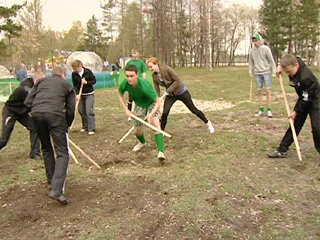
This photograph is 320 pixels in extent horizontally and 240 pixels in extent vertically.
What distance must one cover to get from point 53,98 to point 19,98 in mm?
2003

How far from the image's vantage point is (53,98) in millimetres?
3975

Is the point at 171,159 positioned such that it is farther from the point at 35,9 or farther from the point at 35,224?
the point at 35,9

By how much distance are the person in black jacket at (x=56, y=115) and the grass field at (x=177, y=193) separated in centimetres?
39

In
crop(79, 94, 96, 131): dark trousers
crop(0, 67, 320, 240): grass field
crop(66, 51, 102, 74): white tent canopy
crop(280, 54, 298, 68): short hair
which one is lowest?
crop(0, 67, 320, 240): grass field

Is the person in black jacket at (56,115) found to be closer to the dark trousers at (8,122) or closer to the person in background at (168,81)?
the dark trousers at (8,122)

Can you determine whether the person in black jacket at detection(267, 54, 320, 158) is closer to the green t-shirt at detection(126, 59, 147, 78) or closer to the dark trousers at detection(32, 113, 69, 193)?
the dark trousers at detection(32, 113, 69, 193)

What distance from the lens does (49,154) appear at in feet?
14.3

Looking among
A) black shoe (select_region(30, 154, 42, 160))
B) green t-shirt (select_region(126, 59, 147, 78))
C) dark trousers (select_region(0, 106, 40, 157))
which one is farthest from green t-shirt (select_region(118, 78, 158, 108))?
green t-shirt (select_region(126, 59, 147, 78))

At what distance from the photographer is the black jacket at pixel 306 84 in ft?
15.7

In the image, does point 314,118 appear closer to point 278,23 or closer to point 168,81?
point 168,81

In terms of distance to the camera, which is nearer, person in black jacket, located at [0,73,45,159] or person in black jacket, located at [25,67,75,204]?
person in black jacket, located at [25,67,75,204]

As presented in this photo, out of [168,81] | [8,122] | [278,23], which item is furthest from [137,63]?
[278,23]

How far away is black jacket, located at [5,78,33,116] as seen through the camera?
5516mm

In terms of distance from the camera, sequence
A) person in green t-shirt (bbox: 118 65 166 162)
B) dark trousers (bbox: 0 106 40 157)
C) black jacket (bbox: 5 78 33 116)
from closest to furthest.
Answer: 1. person in green t-shirt (bbox: 118 65 166 162)
2. black jacket (bbox: 5 78 33 116)
3. dark trousers (bbox: 0 106 40 157)
